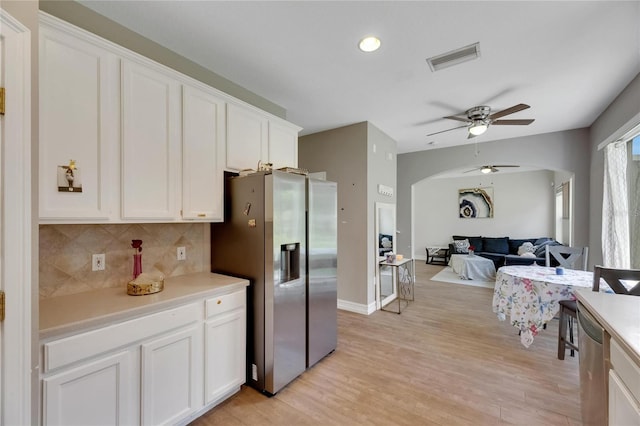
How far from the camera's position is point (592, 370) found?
1409 mm

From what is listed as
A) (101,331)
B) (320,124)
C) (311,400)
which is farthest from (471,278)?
(101,331)

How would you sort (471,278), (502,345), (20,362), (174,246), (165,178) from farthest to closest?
(471,278), (502,345), (174,246), (165,178), (20,362)

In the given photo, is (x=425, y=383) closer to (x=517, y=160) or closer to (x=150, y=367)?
(x=150, y=367)

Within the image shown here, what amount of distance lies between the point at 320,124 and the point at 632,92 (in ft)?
11.2

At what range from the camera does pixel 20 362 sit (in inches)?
40.3

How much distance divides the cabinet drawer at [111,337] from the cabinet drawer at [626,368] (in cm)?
213

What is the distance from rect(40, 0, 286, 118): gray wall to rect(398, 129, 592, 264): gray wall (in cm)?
401

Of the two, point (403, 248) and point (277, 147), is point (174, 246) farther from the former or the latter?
point (403, 248)

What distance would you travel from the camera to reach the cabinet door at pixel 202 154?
6.66 feet

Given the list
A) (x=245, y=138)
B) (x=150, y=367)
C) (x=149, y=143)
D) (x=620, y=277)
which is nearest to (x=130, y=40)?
(x=149, y=143)

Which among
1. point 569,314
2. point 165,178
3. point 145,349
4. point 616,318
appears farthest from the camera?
point 569,314

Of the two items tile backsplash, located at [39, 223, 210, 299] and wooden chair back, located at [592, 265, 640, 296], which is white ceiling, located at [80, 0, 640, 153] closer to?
tile backsplash, located at [39, 223, 210, 299]

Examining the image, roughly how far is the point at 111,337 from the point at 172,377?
49cm

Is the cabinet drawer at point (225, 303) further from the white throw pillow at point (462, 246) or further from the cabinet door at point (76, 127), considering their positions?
the white throw pillow at point (462, 246)
